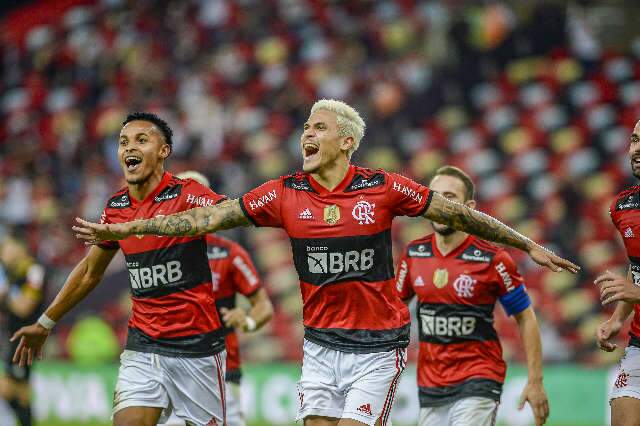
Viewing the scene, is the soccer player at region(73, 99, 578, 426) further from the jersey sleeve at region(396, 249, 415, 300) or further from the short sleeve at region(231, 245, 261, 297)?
the short sleeve at region(231, 245, 261, 297)

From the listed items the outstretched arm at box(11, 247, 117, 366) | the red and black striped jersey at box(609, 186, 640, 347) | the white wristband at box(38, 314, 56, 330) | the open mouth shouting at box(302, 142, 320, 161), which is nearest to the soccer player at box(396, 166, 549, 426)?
the red and black striped jersey at box(609, 186, 640, 347)

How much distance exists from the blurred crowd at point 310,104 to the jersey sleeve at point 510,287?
23.8ft

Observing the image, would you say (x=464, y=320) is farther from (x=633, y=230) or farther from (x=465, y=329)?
(x=633, y=230)

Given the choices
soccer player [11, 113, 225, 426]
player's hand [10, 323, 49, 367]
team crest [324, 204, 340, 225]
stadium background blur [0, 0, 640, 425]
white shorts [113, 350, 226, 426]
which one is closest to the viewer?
team crest [324, 204, 340, 225]

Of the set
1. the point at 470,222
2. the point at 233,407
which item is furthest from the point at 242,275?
the point at 470,222

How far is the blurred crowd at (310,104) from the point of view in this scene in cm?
1529

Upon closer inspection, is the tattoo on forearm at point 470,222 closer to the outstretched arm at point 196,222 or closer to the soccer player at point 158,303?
the outstretched arm at point 196,222

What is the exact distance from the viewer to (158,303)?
6.68 meters

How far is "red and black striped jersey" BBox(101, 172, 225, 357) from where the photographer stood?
21.9 feet

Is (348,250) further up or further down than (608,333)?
further up

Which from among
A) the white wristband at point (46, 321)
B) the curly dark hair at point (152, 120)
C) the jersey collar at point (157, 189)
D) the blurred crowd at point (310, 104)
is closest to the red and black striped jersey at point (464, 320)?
the jersey collar at point (157, 189)

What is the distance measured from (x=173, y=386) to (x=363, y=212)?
175cm

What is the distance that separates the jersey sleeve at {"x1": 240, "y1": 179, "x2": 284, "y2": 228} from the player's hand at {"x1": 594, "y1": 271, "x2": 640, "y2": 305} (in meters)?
1.97

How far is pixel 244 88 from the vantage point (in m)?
17.7
